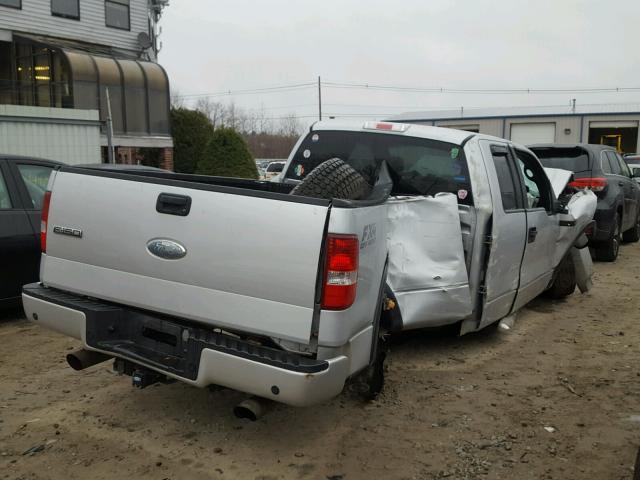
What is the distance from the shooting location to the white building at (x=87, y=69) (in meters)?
19.8

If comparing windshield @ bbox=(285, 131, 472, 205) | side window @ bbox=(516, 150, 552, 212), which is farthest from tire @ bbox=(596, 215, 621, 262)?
windshield @ bbox=(285, 131, 472, 205)

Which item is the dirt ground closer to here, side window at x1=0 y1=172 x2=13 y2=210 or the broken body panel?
the broken body panel

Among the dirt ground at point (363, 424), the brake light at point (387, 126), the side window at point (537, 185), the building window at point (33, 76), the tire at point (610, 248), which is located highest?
the building window at point (33, 76)

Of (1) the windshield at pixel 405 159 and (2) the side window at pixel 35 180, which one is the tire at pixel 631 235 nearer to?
(1) the windshield at pixel 405 159

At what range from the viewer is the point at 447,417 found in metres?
4.02

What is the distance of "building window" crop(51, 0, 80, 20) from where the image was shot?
70.1 feet

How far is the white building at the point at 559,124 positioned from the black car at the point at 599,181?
3158 centimetres

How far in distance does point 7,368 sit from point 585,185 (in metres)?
8.21

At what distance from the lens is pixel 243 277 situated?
3006 mm

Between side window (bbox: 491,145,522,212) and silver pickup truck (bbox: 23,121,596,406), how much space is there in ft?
2.47

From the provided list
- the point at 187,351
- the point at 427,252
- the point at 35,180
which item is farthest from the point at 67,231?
the point at 35,180

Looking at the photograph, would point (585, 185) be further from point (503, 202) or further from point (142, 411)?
point (142, 411)

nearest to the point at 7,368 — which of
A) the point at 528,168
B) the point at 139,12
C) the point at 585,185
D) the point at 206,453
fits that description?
the point at 206,453

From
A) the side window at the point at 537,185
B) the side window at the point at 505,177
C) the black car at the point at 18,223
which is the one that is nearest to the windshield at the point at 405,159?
the side window at the point at 505,177
